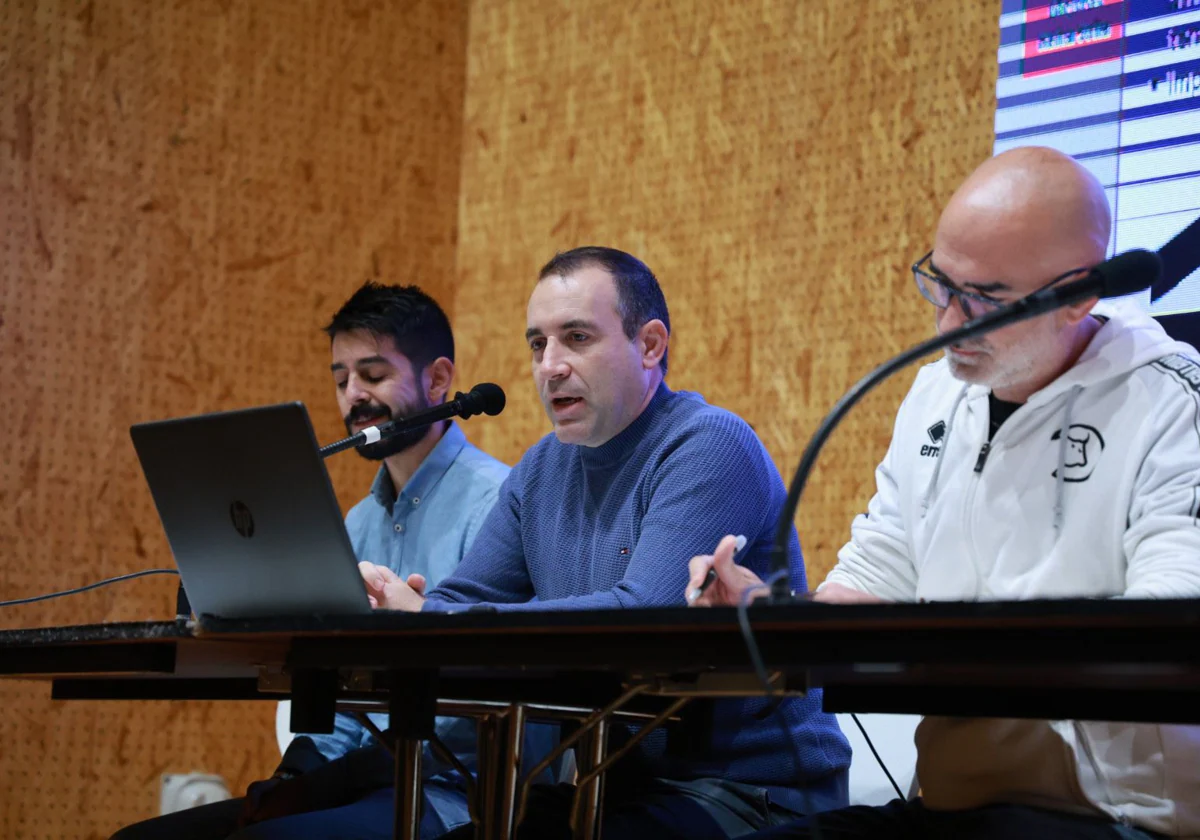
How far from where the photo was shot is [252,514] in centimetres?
160

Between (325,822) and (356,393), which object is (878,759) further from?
(356,393)

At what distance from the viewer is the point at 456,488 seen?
3.04 meters

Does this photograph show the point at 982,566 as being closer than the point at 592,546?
Yes

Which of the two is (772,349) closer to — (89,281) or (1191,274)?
(1191,274)

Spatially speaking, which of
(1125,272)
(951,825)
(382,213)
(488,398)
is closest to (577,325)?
(488,398)

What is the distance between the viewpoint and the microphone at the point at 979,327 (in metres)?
1.30

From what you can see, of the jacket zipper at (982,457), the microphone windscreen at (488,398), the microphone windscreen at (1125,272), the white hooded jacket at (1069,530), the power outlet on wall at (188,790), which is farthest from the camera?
the power outlet on wall at (188,790)

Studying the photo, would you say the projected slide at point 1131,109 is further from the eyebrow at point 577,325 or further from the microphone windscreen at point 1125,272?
the microphone windscreen at point 1125,272

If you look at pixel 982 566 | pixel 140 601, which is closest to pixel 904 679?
pixel 982 566

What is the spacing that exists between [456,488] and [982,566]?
1401 millimetres

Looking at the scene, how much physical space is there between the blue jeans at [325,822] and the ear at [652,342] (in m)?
0.81

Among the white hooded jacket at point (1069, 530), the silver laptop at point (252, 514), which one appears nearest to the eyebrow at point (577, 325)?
the white hooded jacket at point (1069, 530)

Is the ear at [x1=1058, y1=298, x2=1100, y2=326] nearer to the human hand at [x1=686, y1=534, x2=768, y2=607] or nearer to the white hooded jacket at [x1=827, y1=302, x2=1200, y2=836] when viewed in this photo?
the white hooded jacket at [x1=827, y1=302, x2=1200, y2=836]

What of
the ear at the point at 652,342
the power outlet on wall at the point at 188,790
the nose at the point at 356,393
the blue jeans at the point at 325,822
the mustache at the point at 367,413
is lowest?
the power outlet on wall at the point at 188,790
